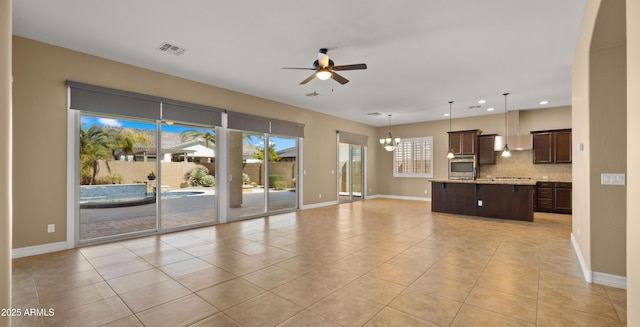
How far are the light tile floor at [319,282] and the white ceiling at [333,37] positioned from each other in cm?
297

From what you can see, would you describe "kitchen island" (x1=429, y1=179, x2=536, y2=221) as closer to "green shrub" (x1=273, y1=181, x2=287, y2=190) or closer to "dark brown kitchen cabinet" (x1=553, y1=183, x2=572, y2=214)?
"dark brown kitchen cabinet" (x1=553, y1=183, x2=572, y2=214)

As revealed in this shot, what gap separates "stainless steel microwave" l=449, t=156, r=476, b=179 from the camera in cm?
890

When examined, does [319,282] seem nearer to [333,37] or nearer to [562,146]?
[333,37]

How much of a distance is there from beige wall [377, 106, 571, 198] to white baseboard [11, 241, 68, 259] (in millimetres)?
9600

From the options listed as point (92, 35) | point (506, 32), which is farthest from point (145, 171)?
point (506, 32)

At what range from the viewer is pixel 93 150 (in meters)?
4.62

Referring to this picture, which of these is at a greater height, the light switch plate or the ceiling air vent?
the ceiling air vent

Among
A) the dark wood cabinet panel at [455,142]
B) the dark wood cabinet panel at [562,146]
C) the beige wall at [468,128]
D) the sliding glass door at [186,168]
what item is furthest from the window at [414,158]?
the sliding glass door at [186,168]

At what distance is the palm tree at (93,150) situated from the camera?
14.8ft

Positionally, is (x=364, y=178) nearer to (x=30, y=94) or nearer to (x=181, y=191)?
(x=181, y=191)

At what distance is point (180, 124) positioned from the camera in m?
5.63

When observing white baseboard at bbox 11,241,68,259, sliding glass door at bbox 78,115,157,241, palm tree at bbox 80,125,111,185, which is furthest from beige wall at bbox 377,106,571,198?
white baseboard at bbox 11,241,68,259

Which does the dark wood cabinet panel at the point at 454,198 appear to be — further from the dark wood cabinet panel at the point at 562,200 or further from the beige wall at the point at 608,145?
the beige wall at the point at 608,145

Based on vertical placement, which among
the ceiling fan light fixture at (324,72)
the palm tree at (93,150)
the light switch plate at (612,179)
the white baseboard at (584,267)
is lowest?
the white baseboard at (584,267)
